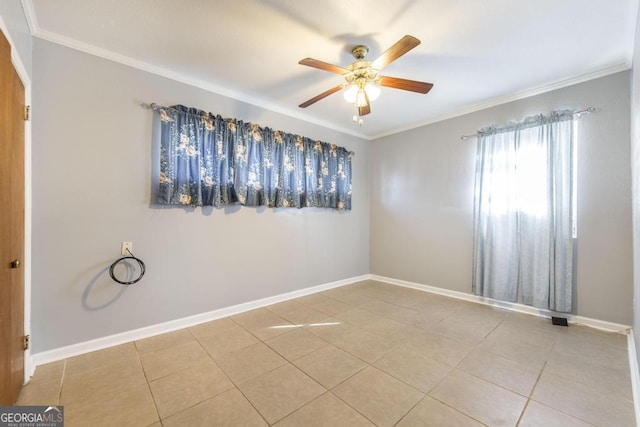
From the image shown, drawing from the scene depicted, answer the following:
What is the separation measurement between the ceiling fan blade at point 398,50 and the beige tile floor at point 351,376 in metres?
2.30

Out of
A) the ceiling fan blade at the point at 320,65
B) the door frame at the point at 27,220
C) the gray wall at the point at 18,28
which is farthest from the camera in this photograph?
the ceiling fan blade at the point at 320,65

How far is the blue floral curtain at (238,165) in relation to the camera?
2535 millimetres

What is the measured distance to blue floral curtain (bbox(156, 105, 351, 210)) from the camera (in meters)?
2.54

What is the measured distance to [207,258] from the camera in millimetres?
2809

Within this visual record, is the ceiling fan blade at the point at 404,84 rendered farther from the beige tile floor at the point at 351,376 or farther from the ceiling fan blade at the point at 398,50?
the beige tile floor at the point at 351,376

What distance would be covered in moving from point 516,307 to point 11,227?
4646mm

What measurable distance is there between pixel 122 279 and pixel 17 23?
1.96m

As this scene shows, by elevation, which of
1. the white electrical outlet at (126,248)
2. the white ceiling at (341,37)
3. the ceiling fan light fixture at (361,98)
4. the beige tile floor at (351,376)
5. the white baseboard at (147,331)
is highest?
the white ceiling at (341,37)

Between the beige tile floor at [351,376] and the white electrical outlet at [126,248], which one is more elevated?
the white electrical outlet at [126,248]

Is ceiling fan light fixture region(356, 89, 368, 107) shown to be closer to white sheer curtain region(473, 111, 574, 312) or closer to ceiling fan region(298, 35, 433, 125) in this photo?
ceiling fan region(298, 35, 433, 125)

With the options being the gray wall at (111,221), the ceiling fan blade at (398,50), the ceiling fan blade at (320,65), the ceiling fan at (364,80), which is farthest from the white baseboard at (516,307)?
the ceiling fan blade at (320,65)

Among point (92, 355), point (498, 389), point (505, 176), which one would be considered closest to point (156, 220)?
point (92, 355)

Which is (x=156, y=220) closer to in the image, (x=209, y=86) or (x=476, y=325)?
(x=209, y=86)

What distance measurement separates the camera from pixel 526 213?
9.67ft
